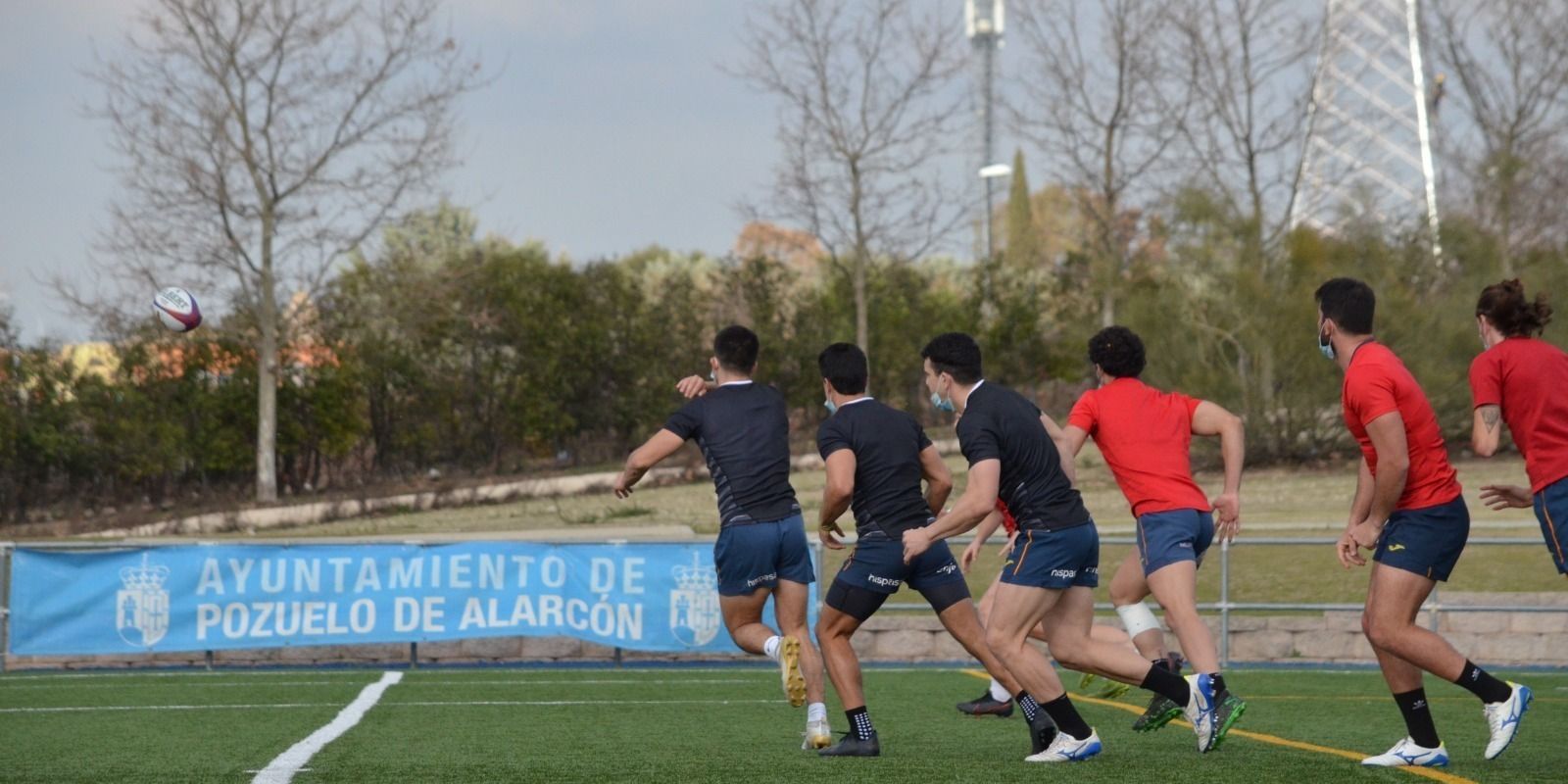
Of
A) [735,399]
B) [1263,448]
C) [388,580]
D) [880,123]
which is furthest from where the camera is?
[880,123]

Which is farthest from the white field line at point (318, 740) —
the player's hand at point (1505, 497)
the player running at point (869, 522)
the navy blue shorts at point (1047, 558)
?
the player's hand at point (1505, 497)

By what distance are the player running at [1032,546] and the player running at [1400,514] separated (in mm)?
793

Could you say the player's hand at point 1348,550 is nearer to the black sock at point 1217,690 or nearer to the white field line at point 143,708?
the black sock at point 1217,690

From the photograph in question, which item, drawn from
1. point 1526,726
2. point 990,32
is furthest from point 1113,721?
point 990,32

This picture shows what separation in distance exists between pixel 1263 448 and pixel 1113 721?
2206cm

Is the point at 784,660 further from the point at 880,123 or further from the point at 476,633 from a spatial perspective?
the point at 880,123

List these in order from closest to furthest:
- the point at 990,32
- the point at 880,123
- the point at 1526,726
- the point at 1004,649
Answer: the point at 1004,649
the point at 1526,726
the point at 880,123
the point at 990,32

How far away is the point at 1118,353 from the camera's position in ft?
25.0

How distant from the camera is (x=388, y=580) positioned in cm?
1459

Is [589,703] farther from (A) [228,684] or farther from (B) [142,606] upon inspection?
(B) [142,606]

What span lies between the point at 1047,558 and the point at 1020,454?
17.8 inches

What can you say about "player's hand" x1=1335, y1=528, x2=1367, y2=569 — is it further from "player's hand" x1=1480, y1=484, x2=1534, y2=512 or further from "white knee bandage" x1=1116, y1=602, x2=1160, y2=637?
"white knee bandage" x1=1116, y1=602, x2=1160, y2=637

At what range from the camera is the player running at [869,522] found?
23.2 ft

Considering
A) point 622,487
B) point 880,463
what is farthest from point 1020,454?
point 622,487
